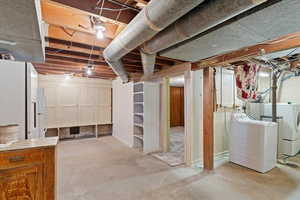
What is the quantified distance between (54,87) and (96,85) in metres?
1.41

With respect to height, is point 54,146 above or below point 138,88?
below

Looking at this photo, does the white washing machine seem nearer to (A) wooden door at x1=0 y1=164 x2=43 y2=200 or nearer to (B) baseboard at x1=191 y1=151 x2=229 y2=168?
(B) baseboard at x1=191 y1=151 x2=229 y2=168

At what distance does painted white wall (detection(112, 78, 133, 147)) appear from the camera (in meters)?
4.73

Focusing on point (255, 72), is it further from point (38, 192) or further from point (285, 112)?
point (38, 192)

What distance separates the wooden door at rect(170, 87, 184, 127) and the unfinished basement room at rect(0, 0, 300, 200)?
3.08m

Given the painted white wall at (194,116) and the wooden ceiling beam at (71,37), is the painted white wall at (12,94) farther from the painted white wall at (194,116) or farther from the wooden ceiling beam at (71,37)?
the painted white wall at (194,116)

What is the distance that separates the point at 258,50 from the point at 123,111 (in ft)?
13.1

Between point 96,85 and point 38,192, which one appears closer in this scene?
point 38,192

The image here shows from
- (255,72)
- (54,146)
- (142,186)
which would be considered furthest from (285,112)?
(54,146)

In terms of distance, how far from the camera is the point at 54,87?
5438 millimetres

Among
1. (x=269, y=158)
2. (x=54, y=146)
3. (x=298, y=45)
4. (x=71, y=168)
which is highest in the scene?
(x=298, y=45)

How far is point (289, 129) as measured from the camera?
3.62 meters

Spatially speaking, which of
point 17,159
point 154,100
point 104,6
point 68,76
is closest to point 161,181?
point 17,159

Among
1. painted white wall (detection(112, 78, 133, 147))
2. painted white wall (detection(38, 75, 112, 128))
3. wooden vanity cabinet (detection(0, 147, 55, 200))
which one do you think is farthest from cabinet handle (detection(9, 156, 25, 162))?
painted white wall (detection(38, 75, 112, 128))
